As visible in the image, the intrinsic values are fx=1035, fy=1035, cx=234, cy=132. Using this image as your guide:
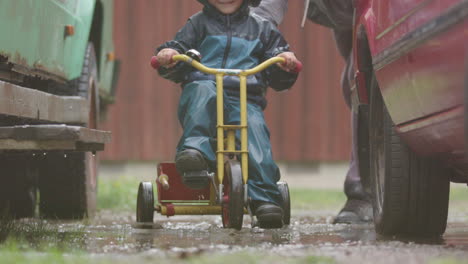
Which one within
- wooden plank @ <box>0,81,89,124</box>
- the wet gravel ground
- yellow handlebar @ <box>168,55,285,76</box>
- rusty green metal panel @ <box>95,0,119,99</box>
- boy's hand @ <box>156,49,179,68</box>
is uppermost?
rusty green metal panel @ <box>95,0,119,99</box>

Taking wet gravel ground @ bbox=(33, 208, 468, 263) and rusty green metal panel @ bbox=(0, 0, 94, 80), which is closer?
wet gravel ground @ bbox=(33, 208, 468, 263)

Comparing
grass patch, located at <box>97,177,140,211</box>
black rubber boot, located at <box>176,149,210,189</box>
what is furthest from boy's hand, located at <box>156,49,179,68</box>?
grass patch, located at <box>97,177,140,211</box>

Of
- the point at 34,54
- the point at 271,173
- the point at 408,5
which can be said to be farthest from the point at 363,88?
the point at 34,54

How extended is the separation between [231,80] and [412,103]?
1.62 meters

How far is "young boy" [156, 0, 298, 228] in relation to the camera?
5.32m

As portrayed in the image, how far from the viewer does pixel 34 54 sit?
5.18 m

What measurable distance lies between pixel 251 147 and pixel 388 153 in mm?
931

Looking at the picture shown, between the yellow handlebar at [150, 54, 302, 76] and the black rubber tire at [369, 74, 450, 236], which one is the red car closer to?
the black rubber tire at [369, 74, 450, 236]

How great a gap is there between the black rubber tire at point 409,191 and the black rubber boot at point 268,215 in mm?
543

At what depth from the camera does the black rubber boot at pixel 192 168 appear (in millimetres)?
5211

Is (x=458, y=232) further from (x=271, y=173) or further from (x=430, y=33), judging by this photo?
(x=430, y=33)

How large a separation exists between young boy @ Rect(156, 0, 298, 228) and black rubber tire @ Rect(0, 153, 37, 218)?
1.36 meters

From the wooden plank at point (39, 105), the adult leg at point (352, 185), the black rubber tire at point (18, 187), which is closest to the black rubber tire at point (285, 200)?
the adult leg at point (352, 185)

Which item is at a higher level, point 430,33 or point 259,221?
point 430,33
